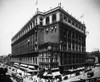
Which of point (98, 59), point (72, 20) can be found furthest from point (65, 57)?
point (98, 59)

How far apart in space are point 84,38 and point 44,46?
2872 cm

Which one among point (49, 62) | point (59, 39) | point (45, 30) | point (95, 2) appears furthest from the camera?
point (45, 30)

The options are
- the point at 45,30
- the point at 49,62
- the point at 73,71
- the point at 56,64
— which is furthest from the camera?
the point at 45,30

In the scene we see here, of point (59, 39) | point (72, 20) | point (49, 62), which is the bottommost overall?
point (49, 62)

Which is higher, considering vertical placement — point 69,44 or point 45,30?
point 45,30

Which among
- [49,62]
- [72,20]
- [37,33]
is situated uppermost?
[72,20]

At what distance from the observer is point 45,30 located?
120ft

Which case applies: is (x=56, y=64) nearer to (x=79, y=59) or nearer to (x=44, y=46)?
(x=44, y=46)

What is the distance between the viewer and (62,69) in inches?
1248

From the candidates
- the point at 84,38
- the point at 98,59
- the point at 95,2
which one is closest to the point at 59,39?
the point at 95,2

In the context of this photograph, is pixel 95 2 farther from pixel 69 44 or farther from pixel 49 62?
pixel 69 44

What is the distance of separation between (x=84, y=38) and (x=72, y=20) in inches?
630

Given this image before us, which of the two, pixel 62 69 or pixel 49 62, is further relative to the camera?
pixel 62 69

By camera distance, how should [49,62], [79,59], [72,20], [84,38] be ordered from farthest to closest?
[84,38]
[79,59]
[72,20]
[49,62]
